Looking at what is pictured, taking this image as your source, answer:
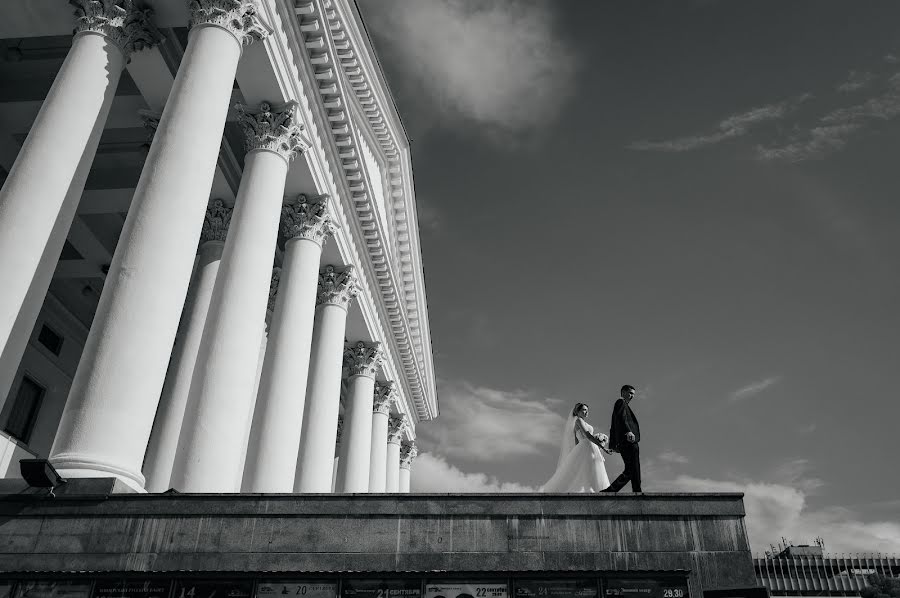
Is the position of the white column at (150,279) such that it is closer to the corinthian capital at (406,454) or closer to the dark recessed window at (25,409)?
the dark recessed window at (25,409)

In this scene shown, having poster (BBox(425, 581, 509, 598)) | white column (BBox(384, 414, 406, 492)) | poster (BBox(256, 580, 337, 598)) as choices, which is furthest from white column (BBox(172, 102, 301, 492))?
white column (BBox(384, 414, 406, 492))

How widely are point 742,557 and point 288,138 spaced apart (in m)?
20.4

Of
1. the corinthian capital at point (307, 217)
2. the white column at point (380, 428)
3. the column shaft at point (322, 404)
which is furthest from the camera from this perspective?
the white column at point (380, 428)

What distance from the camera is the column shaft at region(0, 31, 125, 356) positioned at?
58.3ft

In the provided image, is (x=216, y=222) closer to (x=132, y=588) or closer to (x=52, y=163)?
(x=52, y=163)

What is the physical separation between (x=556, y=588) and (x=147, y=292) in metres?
11.6

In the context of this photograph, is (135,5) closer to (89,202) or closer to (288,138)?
(288,138)

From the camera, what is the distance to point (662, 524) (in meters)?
14.5

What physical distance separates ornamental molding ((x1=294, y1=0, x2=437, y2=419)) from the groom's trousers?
19391mm

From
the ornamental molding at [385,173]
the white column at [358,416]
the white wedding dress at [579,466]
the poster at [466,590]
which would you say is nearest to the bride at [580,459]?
the white wedding dress at [579,466]

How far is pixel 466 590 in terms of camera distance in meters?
13.4

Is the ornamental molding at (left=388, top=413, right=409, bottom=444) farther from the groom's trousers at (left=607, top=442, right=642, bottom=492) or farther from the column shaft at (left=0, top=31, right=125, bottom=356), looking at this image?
the groom's trousers at (left=607, top=442, right=642, bottom=492)

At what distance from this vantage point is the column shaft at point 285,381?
25.6 m

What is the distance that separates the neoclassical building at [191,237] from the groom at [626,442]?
10631 mm
